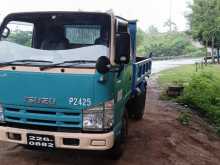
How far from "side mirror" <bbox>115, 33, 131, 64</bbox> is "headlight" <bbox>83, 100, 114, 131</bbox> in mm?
654

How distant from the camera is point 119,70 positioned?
19.9 feet

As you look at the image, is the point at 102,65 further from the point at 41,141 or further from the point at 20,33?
the point at 20,33

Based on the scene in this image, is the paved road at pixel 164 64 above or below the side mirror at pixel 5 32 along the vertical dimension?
below

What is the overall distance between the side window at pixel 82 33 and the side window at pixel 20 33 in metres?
0.64

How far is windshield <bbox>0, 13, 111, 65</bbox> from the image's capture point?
19.5ft

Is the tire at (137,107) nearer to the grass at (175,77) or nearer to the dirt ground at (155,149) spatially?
the dirt ground at (155,149)

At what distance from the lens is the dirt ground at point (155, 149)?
6.75m

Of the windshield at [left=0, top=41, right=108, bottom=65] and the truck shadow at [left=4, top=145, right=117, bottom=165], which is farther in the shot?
the truck shadow at [left=4, top=145, right=117, bottom=165]

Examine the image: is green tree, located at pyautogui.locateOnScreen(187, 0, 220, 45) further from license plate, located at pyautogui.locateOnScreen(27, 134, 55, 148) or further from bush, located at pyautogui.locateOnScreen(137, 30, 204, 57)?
license plate, located at pyautogui.locateOnScreen(27, 134, 55, 148)

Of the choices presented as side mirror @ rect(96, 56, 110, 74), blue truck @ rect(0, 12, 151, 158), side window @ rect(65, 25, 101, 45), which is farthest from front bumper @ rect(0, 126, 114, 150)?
side window @ rect(65, 25, 101, 45)

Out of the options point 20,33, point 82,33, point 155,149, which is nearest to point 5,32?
point 20,33

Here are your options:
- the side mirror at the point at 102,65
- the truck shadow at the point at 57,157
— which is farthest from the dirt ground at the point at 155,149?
the side mirror at the point at 102,65

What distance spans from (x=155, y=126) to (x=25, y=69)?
4311 millimetres

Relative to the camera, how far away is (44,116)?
18.8 ft
